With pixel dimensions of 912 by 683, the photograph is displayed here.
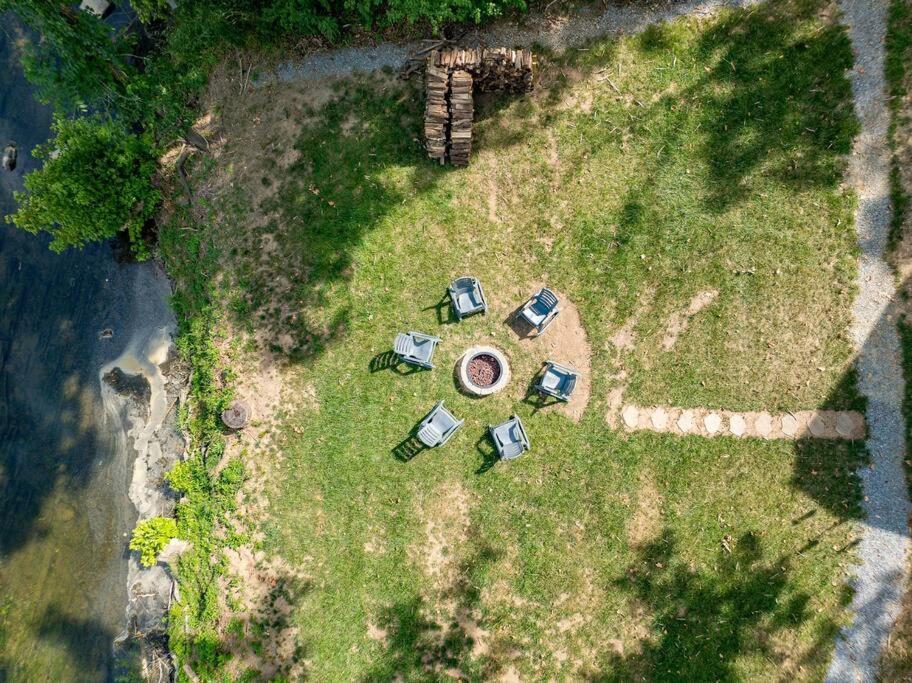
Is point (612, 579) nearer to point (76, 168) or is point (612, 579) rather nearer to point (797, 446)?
point (797, 446)

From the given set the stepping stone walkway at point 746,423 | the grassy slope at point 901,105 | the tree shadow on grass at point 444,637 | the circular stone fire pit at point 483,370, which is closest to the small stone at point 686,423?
the stepping stone walkway at point 746,423

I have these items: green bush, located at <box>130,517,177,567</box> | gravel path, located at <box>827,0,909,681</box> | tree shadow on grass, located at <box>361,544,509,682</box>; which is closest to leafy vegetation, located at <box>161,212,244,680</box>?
green bush, located at <box>130,517,177,567</box>

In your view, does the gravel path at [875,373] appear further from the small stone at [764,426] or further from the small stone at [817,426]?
the small stone at [764,426]

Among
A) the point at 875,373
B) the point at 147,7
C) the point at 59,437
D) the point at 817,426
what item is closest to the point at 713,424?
the point at 817,426

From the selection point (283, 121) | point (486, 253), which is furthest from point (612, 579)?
point (283, 121)

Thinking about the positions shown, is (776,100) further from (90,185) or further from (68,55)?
(90,185)

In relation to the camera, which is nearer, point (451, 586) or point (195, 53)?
point (451, 586)
